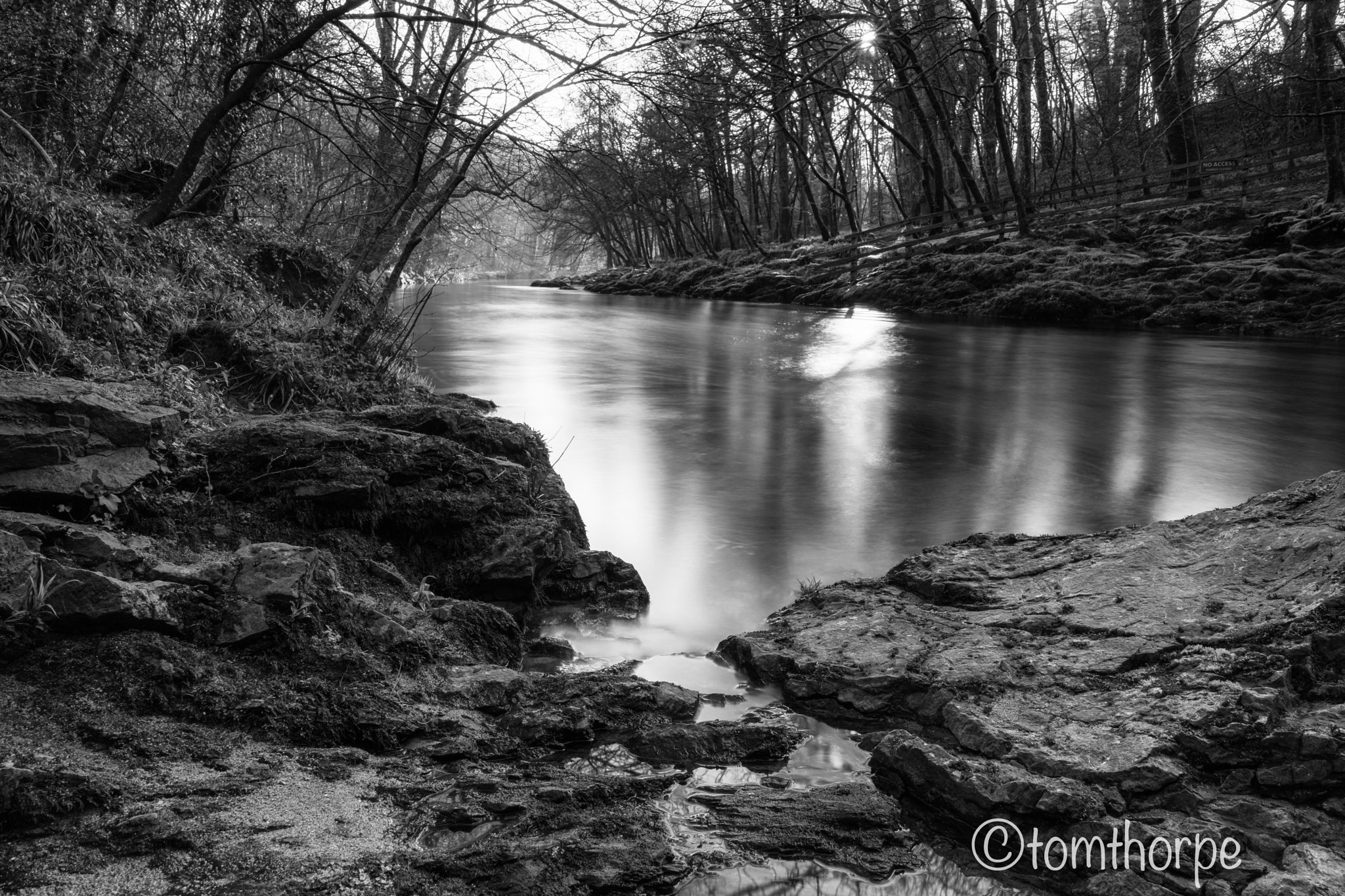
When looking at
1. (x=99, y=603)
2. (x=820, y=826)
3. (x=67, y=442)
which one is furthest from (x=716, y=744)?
(x=67, y=442)

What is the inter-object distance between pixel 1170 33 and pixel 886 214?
51309 millimetres

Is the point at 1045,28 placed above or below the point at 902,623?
above

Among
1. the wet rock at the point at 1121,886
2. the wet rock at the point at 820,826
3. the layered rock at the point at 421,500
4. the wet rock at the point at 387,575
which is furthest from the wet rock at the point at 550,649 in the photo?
the wet rock at the point at 1121,886

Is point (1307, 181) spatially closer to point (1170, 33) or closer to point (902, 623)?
point (1170, 33)

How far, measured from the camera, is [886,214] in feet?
193

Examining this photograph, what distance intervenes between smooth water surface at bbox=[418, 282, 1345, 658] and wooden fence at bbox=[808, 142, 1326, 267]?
8.15m

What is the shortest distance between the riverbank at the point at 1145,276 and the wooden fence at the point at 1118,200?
2.15ft

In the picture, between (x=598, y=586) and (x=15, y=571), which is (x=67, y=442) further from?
(x=598, y=586)

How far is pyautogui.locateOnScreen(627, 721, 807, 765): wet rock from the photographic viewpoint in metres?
2.99

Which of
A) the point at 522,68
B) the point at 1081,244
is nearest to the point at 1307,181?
the point at 1081,244

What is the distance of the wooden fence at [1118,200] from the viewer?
23688 millimetres

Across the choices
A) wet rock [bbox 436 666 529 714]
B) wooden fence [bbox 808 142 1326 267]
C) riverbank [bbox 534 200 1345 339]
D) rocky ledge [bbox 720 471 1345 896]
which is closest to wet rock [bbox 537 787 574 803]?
wet rock [bbox 436 666 529 714]

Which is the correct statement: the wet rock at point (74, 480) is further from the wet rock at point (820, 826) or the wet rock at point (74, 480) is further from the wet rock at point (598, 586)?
the wet rock at point (820, 826)

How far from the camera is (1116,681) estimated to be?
10.5 ft
